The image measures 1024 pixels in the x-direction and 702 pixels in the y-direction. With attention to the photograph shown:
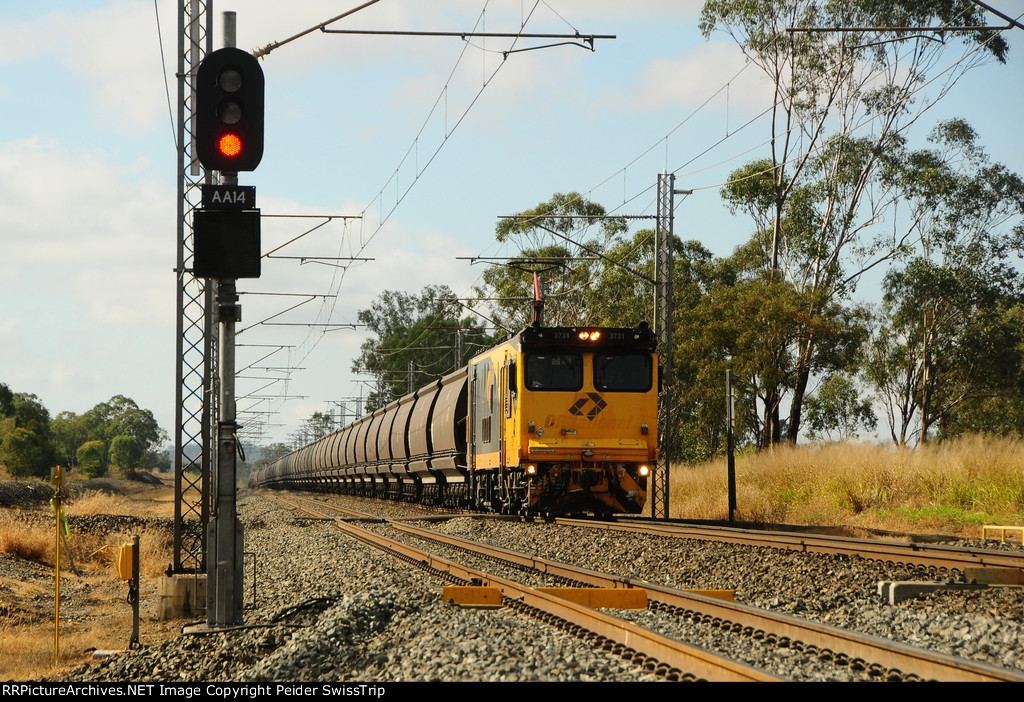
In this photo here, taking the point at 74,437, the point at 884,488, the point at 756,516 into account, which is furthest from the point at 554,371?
the point at 74,437

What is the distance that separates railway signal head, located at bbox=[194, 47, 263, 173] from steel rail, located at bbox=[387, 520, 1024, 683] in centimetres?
480

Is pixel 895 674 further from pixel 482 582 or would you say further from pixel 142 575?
pixel 142 575

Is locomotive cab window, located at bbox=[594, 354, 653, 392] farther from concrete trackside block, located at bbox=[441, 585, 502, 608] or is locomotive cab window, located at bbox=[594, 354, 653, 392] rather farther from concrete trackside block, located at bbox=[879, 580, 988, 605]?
concrete trackside block, located at bbox=[879, 580, 988, 605]

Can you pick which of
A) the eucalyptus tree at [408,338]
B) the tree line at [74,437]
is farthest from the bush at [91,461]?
the eucalyptus tree at [408,338]

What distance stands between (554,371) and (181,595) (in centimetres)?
835

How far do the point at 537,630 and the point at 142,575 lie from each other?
12.3m

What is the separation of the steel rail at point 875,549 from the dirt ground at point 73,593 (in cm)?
698

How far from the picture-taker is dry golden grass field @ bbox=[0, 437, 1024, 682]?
14039mm

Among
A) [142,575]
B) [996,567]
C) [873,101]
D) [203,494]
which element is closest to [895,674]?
[996,567]

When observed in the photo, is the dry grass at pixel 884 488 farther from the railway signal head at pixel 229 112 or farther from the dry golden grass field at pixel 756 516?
the railway signal head at pixel 229 112

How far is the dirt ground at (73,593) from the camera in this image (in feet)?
39.9

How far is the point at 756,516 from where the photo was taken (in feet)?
80.9

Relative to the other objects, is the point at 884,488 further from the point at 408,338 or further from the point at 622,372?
the point at 408,338

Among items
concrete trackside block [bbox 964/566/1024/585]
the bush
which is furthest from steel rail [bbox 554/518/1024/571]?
the bush
